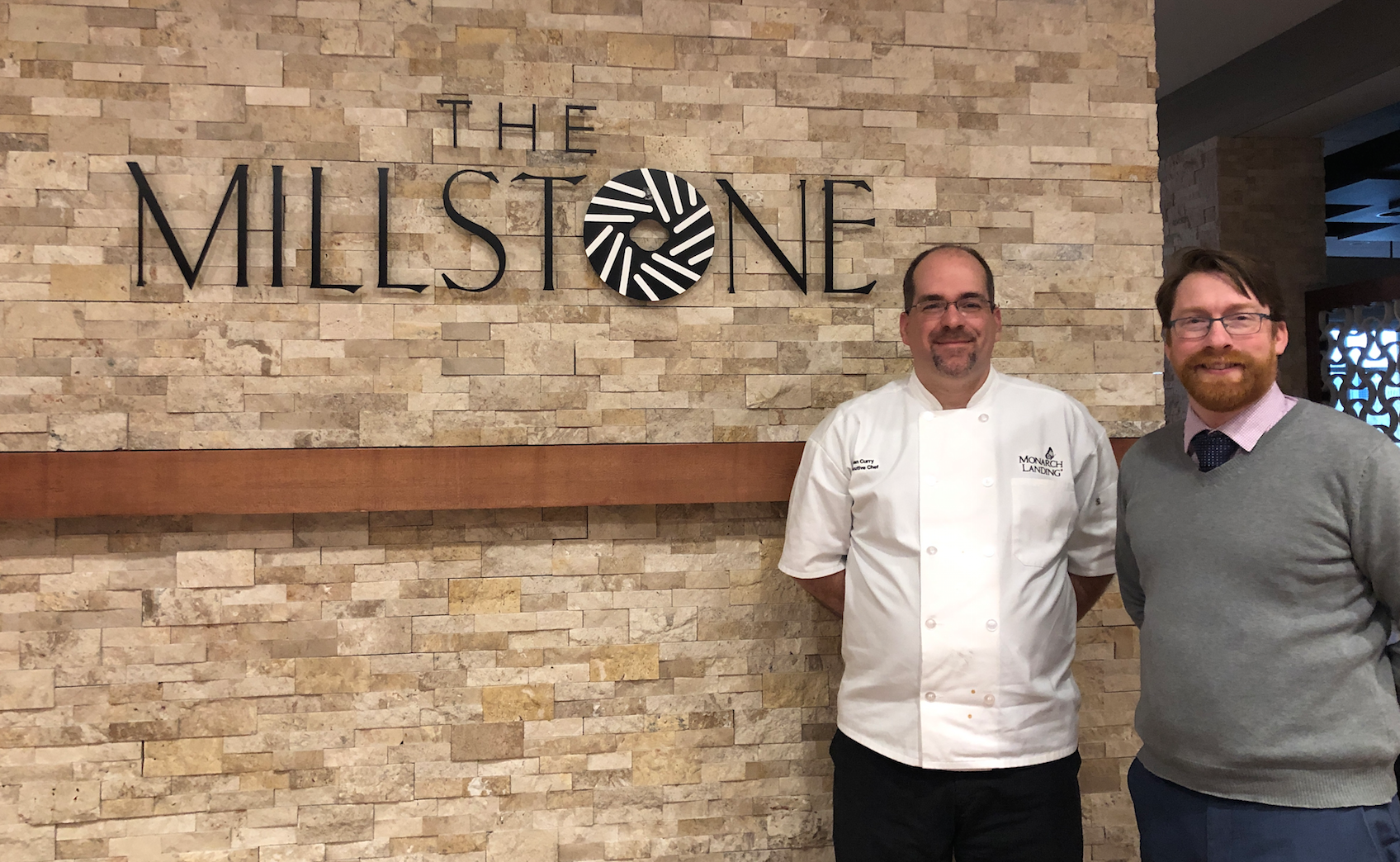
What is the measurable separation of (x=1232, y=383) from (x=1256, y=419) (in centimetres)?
9

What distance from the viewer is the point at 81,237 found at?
7.72ft

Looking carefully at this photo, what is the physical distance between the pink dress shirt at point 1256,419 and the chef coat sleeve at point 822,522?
828 mm

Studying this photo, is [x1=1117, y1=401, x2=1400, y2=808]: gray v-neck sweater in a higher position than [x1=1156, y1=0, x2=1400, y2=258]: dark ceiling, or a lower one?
lower

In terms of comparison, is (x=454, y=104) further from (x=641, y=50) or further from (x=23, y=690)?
(x=23, y=690)

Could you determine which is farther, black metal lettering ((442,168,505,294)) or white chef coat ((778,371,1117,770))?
black metal lettering ((442,168,505,294))

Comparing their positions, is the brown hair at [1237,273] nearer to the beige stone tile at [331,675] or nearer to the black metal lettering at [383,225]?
the black metal lettering at [383,225]

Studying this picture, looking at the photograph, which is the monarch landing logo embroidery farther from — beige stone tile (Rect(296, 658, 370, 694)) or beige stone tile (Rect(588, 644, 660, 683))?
beige stone tile (Rect(296, 658, 370, 694))

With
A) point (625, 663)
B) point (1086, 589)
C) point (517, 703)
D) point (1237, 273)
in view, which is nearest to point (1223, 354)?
point (1237, 273)

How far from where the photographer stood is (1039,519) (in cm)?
207

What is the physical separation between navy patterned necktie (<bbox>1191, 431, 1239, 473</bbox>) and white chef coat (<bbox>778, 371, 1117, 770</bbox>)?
1.46ft

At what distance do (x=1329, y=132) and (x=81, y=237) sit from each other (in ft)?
22.4

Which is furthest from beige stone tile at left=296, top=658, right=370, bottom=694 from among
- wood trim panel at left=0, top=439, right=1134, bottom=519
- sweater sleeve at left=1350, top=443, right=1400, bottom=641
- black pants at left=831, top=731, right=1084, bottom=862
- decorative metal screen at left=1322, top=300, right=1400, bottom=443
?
decorative metal screen at left=1322, top=300, right=1400, bottom=443

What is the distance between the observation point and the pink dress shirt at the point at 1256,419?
5.31 feet

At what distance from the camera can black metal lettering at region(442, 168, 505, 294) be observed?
243cm
